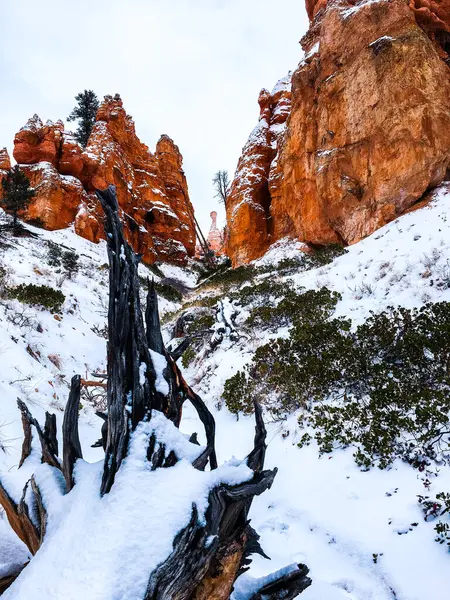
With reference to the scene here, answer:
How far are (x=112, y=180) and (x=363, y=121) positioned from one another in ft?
76.0

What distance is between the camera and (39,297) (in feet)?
28.2

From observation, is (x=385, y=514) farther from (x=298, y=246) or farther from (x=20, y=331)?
(x=298, y=246)

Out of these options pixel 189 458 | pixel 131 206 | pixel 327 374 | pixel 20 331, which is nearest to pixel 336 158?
pixel 327 374

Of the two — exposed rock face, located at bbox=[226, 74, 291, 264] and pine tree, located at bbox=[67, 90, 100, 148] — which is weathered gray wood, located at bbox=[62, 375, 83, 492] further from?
pine tree, located at bbox=[67, 90, 100, 148]

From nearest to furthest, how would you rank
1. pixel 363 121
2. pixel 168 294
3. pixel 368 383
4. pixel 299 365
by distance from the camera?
pixel 368 383 < pixel 299 365 < pixel 363 121 < pixel 168 294

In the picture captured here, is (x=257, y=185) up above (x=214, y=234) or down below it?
below

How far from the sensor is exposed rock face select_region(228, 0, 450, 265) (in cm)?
1333

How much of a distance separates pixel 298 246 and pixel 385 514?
60.0ft

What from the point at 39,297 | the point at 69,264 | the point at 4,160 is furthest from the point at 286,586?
the point at 4,160

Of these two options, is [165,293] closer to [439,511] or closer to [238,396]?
[238,396]

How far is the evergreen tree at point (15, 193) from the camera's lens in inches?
747

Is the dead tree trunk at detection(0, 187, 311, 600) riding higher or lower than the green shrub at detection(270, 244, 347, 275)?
lower

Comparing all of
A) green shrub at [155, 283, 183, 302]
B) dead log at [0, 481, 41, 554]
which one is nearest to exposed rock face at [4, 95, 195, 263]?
green shrub at [155, 283, 183, 302]

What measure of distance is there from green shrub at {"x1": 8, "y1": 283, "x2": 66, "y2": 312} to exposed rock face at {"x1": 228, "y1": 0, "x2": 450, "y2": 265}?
12.8 m
